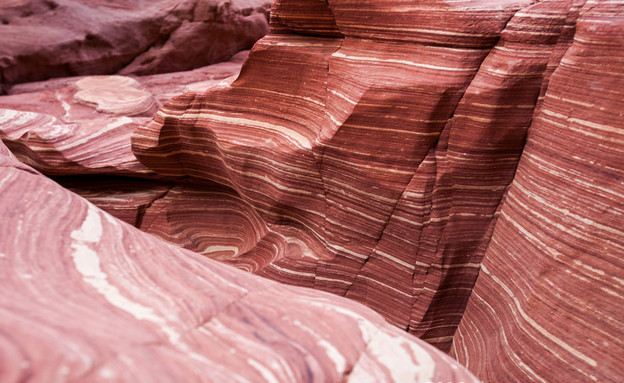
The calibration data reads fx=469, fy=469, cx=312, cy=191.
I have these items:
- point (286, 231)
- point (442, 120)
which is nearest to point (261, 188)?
point (286, 231)

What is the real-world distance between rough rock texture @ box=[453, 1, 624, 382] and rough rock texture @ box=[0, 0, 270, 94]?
23.7 feet

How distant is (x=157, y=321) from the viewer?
1425mm

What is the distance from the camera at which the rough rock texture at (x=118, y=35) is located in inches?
295

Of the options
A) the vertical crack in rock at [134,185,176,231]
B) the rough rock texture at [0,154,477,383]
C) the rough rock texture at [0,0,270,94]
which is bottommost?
the rough rock texture at [0,154,477,383]

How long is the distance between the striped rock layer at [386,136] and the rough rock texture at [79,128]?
2.59 feet

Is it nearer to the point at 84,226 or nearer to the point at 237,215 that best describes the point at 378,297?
the point at 237,215

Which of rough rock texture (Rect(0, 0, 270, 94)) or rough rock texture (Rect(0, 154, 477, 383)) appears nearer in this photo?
rough rock texture (Rect(0, 154, 477, 383))

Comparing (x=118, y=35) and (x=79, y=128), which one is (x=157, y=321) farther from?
(x=118, y=35)

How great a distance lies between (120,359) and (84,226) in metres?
0.95

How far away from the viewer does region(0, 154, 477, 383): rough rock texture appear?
3.87ft

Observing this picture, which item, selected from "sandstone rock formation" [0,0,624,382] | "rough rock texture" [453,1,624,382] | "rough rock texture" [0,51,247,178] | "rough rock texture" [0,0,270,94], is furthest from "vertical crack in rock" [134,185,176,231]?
"rough rock texture" [0,0,270,94]

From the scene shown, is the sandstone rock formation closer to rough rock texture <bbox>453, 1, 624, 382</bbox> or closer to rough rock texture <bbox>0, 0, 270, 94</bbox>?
rough rock texture <bbox>453, 1, 624, 382</bbox>

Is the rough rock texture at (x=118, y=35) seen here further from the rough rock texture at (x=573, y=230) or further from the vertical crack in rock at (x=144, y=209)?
the rough rock texture at (x=573, y=230)

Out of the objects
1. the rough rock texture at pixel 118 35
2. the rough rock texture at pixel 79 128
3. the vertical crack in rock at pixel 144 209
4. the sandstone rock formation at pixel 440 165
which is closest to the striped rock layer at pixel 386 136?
the sandstone rock formation at pixel 440 165
